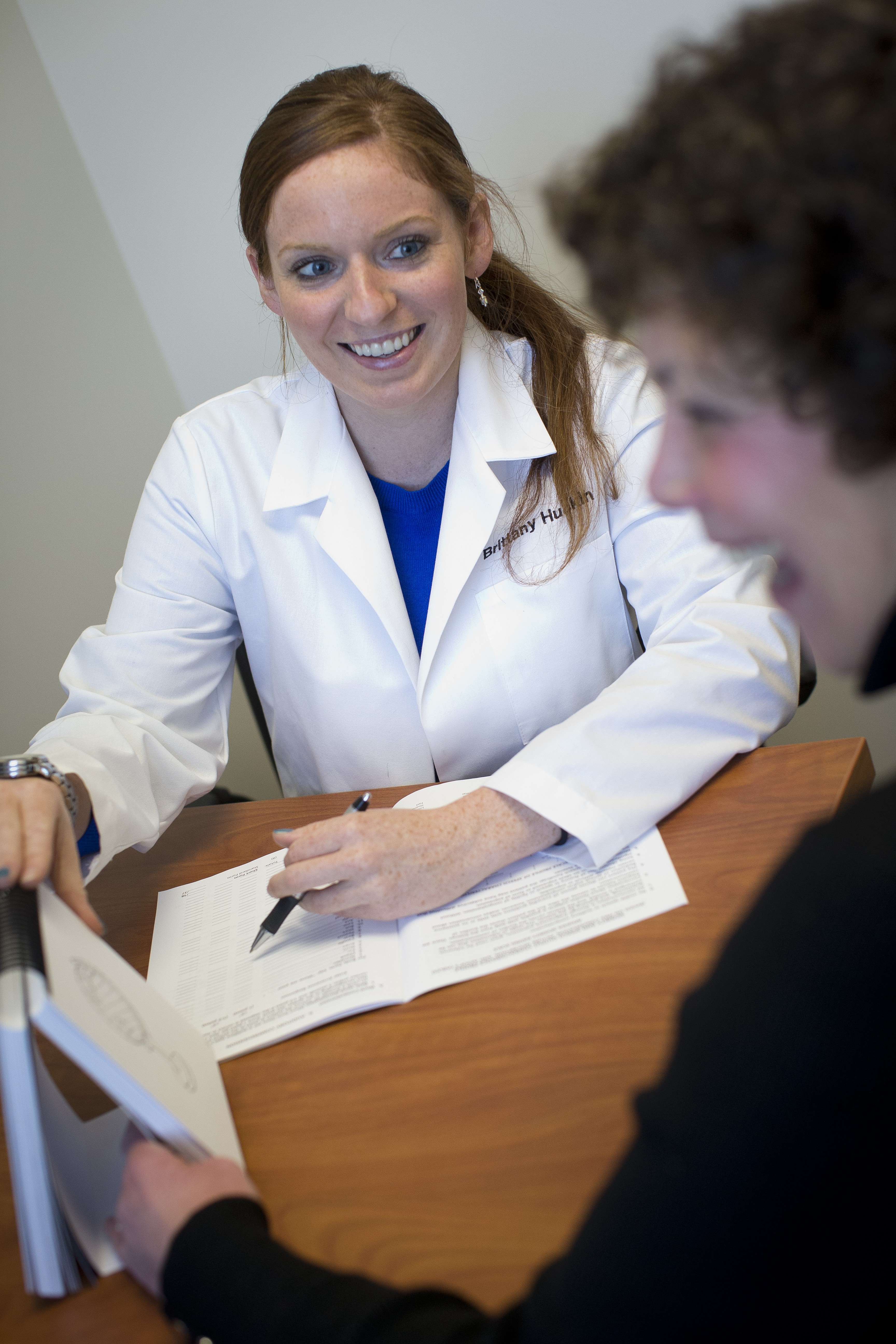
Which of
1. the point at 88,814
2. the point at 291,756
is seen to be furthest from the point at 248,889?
the point at 291,756

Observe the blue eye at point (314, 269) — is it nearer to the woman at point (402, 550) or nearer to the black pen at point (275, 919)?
the woman at point (402, 550)

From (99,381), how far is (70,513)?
1.07ft

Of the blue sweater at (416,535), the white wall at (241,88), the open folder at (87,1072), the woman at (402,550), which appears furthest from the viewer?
the white wall at (241,88)

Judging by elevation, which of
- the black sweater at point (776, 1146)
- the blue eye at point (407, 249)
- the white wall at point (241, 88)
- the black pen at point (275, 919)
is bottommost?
the black pen at point (275, 919)

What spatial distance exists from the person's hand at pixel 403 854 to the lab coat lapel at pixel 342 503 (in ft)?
1.38

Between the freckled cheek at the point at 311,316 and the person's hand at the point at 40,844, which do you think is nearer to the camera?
the person's hand at the point at 40,844

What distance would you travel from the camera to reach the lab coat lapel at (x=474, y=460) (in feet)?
4.55

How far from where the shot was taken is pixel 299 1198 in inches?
29.1

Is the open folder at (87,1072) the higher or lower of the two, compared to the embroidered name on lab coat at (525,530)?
lower

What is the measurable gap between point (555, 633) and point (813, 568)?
872 millimetres

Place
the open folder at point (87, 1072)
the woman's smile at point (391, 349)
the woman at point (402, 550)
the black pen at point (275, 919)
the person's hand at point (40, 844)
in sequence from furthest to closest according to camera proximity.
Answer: the woman's smile at point (391, 349)
the woman at point (402, 550)
the black pen at point (275, 919)
the person's hand at point (40, 844)
the open folder at point (87, 1072)

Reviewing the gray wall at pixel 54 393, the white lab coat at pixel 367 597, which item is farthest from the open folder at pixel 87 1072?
the gray wall at pixel 54 393

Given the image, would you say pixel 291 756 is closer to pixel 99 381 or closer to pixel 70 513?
A: pixel 70 513

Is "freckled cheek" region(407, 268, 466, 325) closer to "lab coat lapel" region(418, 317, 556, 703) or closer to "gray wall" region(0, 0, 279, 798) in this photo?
"lab coat lapel" region(418, 317, 556, 703)
